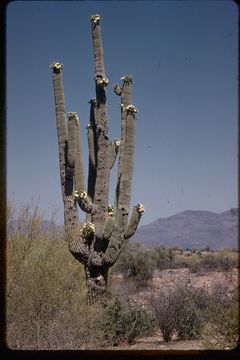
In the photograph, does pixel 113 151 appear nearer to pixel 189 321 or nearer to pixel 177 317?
pixel 177 317

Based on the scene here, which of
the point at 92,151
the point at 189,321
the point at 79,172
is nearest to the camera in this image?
the point at 79,172

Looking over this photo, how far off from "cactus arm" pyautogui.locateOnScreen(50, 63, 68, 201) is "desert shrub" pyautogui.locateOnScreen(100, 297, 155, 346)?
337 cm

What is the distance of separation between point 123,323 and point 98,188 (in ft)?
11.0

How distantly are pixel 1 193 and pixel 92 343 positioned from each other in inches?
139

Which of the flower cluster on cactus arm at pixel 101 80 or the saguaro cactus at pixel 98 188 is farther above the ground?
the flower cluster on cactus arm at pixel 101 80

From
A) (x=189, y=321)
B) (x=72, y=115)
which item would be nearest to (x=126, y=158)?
(x=72, y=115)

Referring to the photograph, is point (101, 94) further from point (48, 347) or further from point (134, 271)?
point (134, 271)

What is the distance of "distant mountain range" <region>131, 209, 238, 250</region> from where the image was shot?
105m

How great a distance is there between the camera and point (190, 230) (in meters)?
123

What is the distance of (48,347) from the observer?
8.70 metres

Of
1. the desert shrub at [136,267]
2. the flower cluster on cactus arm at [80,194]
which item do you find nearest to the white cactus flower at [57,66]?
the flower cluster on cactus arm at [80,194]

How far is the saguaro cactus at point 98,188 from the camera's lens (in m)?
12.7

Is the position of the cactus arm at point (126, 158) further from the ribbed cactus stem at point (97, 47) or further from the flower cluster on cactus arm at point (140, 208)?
the ribbed cactus stem at point (97, 47)

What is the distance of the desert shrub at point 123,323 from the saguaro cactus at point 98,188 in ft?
1.85
